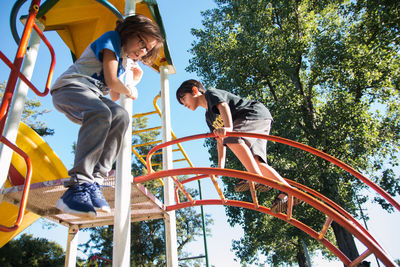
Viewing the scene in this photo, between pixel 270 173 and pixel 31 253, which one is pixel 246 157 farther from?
pixel 31 253

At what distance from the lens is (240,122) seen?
266cm

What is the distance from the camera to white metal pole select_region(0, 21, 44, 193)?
2264 mm

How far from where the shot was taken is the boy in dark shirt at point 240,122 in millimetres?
2355


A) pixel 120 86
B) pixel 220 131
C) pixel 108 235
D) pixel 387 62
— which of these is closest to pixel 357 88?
pixel 387 62

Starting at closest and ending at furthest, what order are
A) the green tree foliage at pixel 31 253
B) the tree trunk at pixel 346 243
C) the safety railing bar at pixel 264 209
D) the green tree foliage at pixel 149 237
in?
the safety railing bar at pixel 264 209 → the tree trunk at pixel 346 243 → the green tree foliage at pixel 31 253 → the green tree foliage at pixel 149 237

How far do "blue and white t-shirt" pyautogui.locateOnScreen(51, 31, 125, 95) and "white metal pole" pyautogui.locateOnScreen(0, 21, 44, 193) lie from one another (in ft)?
3.52

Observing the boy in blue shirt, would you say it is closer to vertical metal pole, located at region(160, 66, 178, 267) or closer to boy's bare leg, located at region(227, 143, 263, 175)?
boy's bare leg, located at region(227, 143, 263, 175)

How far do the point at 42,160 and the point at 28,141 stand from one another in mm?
248

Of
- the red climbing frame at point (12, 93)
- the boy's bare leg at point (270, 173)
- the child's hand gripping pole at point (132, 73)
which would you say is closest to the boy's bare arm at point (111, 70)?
the red climbing frame at point (12, 93)

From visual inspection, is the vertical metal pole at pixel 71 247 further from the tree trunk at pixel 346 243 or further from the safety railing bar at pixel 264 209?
the tree trunk at pixel 346 243

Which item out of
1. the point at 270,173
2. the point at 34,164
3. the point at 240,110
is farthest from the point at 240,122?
the point at 34,164

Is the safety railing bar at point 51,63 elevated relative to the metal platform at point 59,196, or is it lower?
elevated

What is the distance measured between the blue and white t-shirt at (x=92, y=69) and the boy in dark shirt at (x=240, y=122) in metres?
0.96

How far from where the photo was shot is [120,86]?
5.08ft
